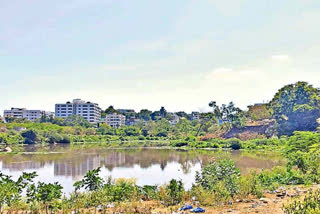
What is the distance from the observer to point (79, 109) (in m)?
93.4

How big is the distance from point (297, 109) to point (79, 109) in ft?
234

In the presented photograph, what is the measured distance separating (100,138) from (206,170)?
48607mm

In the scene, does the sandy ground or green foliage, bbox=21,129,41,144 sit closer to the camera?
the sandy ground

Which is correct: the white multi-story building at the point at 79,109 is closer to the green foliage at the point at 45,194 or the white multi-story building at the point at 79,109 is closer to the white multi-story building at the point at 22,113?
the white multi-story building at the point at 22,113

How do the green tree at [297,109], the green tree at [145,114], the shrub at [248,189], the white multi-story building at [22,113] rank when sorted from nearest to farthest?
the shrub at [248,189]
the green tree at [297,109]
the green tree at [145,114]
the white multi-story building at [22,113]

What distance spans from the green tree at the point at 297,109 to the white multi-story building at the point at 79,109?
65.0 metres

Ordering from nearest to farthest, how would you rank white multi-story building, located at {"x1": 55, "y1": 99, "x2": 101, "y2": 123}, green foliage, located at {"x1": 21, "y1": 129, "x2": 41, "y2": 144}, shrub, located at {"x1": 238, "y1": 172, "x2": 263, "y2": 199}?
1. shrub, located at {"x1": 238, "y1": 172, "x2": 263, "y2": 199}
2. green foliage, located at {"x1": 21, "y1": 129, "x2": 41, "y2": 144}
3. white multi-story building, located at {"x1": 55, "y1": 99, "x2": 101, "y2": 123}

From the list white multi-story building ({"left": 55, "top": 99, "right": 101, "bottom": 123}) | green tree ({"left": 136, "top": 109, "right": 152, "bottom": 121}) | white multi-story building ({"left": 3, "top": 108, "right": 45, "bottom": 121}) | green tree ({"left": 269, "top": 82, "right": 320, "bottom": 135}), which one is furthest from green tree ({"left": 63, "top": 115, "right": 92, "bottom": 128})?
green tree ({"left": 269, "top": 82, "right": 320, "bottom": 135})

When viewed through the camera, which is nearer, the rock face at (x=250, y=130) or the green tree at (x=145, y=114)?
the rock face at (x=250, y=130)

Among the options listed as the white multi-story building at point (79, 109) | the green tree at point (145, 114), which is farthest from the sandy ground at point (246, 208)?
the green tree at point (145, 114)

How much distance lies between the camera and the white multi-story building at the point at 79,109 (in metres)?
92.4

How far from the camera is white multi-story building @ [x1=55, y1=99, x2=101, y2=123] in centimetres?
9238

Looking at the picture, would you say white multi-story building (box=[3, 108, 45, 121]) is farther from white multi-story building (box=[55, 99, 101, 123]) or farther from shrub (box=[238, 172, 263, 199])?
shrub (box=[238, 172, 263, 199])

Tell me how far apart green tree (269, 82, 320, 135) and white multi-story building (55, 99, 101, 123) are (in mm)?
64954
